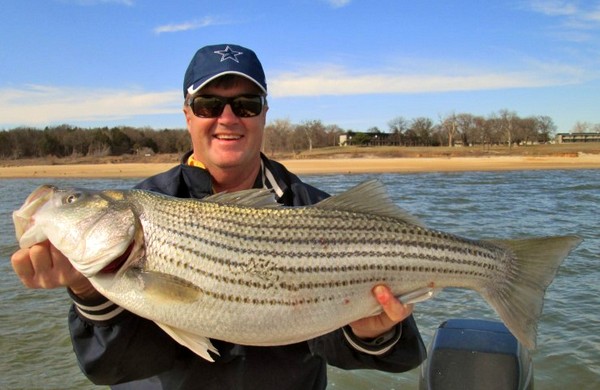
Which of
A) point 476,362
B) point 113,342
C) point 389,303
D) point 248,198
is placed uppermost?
point 248,198

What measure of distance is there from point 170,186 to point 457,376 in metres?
2.80

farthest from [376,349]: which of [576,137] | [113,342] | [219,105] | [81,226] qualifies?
[576,137]

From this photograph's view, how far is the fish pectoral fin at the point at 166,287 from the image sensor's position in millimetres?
2957

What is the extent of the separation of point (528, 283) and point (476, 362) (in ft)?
4.04

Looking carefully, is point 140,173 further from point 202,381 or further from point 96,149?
point 202,381

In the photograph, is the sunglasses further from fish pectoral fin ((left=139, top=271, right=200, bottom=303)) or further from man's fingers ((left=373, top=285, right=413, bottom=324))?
man's fingers ((left=373, top=285, right=413, bottom=324))

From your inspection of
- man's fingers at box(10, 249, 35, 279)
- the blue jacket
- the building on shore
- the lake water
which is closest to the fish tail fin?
the blue jacket

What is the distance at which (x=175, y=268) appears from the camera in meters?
3.02

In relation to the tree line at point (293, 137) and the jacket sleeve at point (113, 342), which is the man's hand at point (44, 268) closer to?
the jacket sleeve at point (113, 342)

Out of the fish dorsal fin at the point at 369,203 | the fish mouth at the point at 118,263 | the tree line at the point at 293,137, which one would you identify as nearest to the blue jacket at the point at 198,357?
the fish mouth at the point at 118,263

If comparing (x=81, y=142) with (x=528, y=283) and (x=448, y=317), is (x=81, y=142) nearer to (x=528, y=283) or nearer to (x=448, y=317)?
(x=448, y=317)

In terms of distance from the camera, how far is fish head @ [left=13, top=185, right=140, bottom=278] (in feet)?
9.75

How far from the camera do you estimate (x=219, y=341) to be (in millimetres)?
3672

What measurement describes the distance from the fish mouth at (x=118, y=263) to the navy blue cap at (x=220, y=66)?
A: 1.57 m
